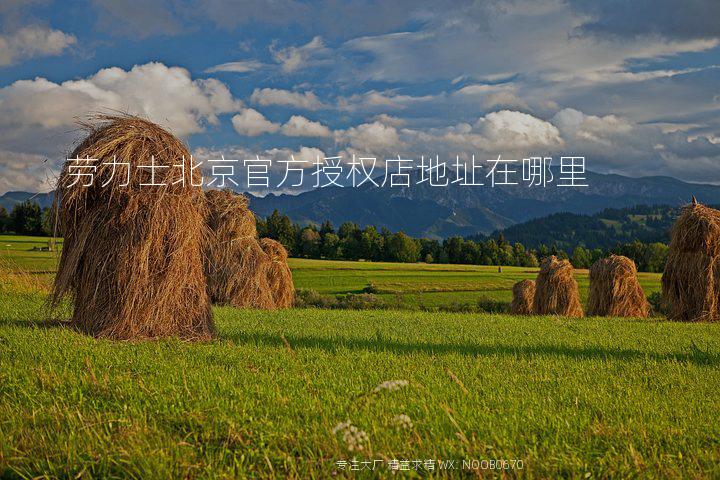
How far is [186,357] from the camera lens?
25.5ft

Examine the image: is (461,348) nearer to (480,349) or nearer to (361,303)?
(480,349)

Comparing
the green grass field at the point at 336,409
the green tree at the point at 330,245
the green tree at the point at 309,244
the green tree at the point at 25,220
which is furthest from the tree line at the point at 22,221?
the green grass field at the point at 336,409

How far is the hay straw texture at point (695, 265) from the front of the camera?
1947cm

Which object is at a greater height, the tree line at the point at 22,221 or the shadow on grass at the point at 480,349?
the tree line at the point at 22,221

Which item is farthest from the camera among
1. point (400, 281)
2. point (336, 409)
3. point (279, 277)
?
point (400, 281)

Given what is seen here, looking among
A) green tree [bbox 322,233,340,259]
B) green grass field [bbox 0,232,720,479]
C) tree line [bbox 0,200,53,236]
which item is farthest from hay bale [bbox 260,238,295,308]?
green tree [bbox 322,233,340,259]

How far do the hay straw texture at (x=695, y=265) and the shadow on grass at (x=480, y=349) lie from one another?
10441 mm

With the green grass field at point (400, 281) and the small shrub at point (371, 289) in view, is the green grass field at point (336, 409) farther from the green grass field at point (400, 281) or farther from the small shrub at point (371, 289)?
the small shrub at point (371, 289)

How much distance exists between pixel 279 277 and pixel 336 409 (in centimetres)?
2303

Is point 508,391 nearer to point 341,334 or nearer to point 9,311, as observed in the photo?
point 341,334

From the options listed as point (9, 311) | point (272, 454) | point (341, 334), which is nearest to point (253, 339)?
point (341, 334)

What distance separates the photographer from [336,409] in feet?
16.6

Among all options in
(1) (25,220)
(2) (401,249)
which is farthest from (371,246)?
(1) (25,220)

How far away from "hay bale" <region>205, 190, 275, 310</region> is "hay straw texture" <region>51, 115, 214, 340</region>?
42.8ft
